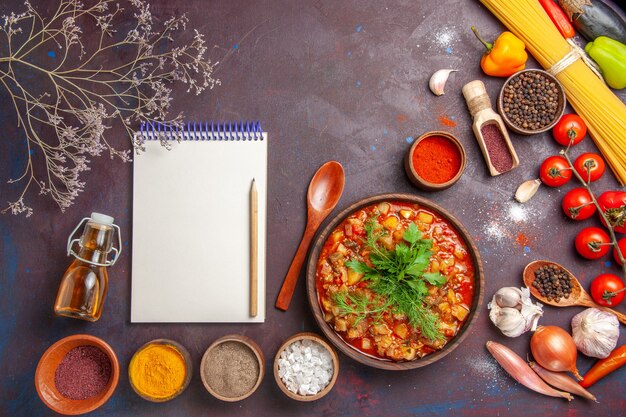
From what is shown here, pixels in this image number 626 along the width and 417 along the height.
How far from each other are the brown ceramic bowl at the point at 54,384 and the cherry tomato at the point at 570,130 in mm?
2302

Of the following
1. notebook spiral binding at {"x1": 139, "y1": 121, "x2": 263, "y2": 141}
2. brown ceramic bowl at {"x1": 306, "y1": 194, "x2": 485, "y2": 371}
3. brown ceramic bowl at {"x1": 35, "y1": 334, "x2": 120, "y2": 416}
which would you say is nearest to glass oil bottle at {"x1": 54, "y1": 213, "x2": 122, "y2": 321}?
brown ceramic bowl at {"x1": 35, "y1": 334, "x2": 120, "y2": 416}

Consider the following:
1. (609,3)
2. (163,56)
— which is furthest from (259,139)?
(609,3)

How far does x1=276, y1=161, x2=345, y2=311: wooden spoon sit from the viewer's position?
8.34ft

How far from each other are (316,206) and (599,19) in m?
1.61

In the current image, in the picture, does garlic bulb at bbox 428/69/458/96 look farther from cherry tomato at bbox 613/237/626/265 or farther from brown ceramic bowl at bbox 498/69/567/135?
cherry tomato at bbox 613/237/626/265

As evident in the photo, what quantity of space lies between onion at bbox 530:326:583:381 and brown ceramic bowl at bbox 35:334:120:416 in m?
1.93

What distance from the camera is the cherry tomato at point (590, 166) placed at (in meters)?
2.54

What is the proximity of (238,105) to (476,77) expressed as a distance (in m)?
1.18

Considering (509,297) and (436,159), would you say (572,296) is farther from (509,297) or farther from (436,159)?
(436,159)

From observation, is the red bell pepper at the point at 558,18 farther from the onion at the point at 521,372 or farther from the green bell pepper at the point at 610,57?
the onion at the point at 521,372

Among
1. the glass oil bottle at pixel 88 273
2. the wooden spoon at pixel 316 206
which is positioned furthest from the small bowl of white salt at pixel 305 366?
the glass oil bottle at pixel 88 273

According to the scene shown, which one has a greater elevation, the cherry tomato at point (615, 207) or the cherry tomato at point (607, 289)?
the cherry tomato at point (615, 207)

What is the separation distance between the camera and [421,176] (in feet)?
8.20

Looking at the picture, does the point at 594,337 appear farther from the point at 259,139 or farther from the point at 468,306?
the point at 259,139
